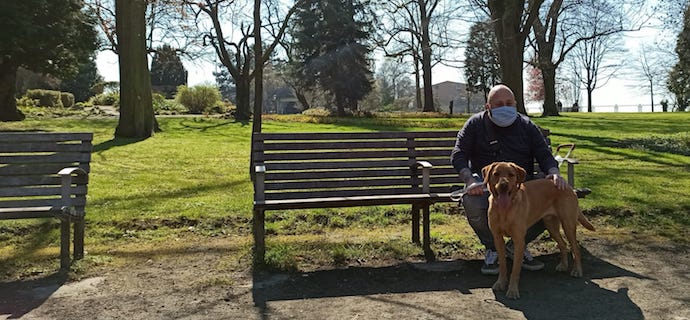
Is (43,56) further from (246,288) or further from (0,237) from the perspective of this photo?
(246,288)

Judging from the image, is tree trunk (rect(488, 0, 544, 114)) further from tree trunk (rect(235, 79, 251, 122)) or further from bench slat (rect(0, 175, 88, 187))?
tree trunk (rect(235, 79, 251, 122))

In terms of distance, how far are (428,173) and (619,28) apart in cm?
1889

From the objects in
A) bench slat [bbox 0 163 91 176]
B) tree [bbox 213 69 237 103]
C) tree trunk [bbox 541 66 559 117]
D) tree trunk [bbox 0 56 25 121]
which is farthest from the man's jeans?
tree [bbox 213 69 237 103]

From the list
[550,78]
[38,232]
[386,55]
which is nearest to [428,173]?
[38,232]

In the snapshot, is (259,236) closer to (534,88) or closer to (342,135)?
(342,135)

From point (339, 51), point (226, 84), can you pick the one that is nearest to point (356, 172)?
point (339, 51)

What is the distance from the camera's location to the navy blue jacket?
4812 mm

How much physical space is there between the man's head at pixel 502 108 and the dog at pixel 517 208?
589mm

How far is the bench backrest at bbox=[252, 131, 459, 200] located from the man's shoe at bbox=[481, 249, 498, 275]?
3.96ft

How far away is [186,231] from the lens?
6172 millimetres

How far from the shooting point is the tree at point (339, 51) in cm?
3775

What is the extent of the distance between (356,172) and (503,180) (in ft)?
6.14

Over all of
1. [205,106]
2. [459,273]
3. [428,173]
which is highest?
[205,106]

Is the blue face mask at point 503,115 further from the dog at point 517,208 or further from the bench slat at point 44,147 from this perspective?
the bench slat at point 44,147
